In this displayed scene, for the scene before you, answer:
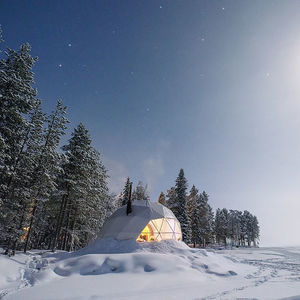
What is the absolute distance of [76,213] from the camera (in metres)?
22.2

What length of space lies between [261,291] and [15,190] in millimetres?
16013

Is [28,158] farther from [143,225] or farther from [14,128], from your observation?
[143,225]

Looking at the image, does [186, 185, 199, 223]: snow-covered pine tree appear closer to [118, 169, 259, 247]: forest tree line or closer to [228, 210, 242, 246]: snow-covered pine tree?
[118, 169, 259, 247]: forest tree line

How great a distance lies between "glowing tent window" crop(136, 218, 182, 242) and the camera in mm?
19000

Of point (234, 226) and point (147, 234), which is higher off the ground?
point (234, 226)

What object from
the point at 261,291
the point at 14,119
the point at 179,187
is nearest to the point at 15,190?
the point at 14,119

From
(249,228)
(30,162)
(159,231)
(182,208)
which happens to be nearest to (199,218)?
(182,208)

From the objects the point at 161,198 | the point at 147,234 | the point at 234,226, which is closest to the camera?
the point at 147,234

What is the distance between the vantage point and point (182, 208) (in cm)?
3306

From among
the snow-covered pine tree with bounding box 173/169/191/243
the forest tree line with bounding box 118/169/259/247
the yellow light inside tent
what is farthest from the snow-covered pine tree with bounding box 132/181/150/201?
the yellow light inside tent

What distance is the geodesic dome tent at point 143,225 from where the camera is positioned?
58.7 feet

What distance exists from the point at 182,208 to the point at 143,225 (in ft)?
52.7

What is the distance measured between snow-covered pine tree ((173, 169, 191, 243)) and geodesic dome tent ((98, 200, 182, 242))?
1045cm

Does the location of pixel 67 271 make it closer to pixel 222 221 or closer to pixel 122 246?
pixel 122 246
